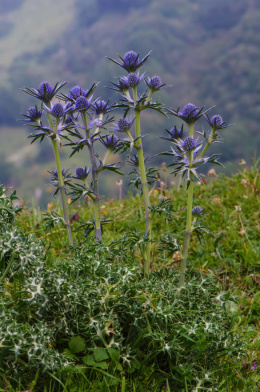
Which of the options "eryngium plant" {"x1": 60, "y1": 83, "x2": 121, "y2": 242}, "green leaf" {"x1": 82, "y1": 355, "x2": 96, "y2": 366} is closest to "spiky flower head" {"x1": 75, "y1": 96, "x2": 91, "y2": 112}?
"eryngium plant" {"x1": 60, "y1": 83, "x2": 121, "y2": 242}

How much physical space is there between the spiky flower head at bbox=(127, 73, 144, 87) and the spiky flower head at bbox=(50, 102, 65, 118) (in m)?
0.55

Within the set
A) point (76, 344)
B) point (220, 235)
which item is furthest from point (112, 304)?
point (220, 235)

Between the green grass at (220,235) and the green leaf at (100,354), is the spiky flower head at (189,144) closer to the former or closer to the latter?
the green grass at (220,235)

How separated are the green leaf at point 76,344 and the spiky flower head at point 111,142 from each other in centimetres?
146

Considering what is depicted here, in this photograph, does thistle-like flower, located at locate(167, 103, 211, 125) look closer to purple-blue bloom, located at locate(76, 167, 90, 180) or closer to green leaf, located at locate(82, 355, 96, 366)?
purple-blue bloom, located at locate(76, 167, 90, 180)

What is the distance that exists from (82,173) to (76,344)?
1310 millimetres

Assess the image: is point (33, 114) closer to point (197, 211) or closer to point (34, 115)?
point (34, 115)

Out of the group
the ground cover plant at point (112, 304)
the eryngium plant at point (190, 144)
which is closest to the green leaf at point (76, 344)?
the ground cover plant at point (112, 304)

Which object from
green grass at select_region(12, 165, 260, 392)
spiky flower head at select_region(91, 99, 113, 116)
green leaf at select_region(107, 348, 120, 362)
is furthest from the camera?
green grass at select_region(12, 165, 260, 392)

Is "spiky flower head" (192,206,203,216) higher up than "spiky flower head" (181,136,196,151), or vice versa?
"spiky flower head" (181,136,196,151)

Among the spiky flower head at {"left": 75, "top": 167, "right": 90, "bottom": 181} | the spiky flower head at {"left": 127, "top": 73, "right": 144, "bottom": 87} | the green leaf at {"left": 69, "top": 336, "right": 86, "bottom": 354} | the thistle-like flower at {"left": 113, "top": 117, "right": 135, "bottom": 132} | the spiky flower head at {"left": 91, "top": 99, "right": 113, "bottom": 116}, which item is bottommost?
the green leaf at {"left": 69, "top": 336, "right": 86, "bottom": 354}

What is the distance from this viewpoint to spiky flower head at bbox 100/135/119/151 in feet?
11.0

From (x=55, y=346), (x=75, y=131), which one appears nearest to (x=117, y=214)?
(x=75, y=131)

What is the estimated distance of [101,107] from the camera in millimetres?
3355
